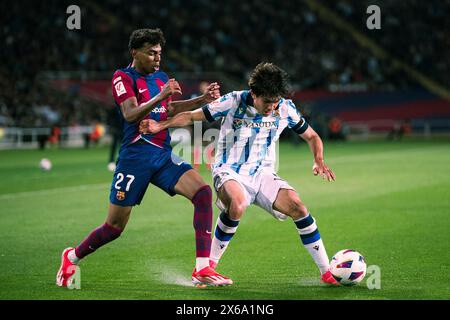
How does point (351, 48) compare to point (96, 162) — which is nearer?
point (96, 162)

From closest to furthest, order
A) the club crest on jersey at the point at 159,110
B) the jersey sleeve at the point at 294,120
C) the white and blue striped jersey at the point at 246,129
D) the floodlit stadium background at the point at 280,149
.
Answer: the club crest on jersey at the point at 159,110
the white and blue striped jersey at the point at 246,129
the jersey sleeve at the point at 294,120
the floodlit stadium background at the point at 280,149

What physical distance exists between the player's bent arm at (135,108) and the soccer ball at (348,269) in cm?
206

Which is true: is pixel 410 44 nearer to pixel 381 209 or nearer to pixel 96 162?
pixel 96 162

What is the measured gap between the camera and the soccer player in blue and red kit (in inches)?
306

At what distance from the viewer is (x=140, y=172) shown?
782cm

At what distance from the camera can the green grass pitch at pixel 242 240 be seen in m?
7.55

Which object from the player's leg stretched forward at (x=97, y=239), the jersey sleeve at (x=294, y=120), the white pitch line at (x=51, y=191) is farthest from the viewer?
the white pitch line at (x=51, y=191)

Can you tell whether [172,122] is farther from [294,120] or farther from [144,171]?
[294,120]

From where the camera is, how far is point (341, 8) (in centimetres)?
4519

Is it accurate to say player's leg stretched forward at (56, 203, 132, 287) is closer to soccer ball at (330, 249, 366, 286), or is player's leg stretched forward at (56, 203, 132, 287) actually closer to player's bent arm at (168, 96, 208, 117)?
player's bent arm at (168, 96, 208, 117)

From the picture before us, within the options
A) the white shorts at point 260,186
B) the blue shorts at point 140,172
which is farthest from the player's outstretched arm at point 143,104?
the white shorts at point 260,186

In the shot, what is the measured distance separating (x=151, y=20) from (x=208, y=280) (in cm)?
3617

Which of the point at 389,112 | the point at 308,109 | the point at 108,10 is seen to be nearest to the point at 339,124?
the point at 308,109

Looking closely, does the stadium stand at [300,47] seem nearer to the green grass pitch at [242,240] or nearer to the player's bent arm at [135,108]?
the green grass pitch at [242,240]
